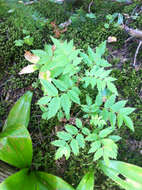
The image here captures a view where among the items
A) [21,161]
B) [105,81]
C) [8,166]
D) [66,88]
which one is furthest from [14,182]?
[105,81]

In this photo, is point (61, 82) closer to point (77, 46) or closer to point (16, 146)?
point (16, 146)

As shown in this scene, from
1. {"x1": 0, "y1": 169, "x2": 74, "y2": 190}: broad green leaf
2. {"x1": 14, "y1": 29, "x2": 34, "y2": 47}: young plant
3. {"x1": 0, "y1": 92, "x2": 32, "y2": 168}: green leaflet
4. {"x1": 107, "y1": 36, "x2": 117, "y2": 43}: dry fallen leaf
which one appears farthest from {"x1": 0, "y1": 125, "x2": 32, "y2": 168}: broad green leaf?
{"x1": 107, "y1": 36, "x2": 117, "y2": 43}: dry fallen leaf

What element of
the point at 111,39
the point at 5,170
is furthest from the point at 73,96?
the point at 111,39

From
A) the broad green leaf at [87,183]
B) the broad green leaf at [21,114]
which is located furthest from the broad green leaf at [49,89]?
the broad green leaf at [87,183]

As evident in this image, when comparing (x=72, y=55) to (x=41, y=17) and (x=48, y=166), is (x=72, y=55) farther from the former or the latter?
(x=41, y=17)

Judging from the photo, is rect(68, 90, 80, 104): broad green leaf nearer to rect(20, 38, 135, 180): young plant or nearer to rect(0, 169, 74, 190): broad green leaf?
rect(20, 38, 135, 180): young plant
